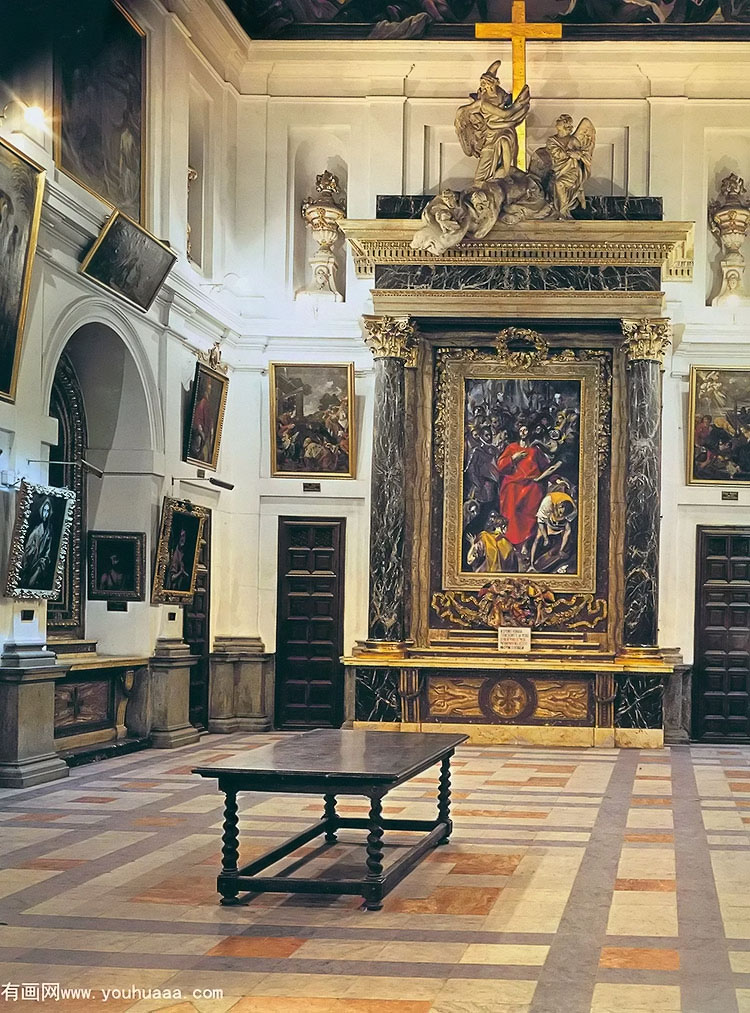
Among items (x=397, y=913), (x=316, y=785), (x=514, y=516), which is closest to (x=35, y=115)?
(x=316, y=785)

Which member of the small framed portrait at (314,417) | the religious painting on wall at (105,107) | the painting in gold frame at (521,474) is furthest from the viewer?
the small framed portrait at (314,417)

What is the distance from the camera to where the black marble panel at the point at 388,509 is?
17469 millimetres

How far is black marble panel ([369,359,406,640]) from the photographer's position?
1747cm

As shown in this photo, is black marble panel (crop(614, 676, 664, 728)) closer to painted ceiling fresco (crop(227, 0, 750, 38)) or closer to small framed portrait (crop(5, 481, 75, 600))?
small framed portrait (crop(5, 481, 75, 600))

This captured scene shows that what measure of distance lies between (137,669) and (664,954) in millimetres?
9512

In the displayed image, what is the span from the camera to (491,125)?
17.4 meters

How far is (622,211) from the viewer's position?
17.4 m

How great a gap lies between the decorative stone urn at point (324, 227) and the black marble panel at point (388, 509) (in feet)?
5.84

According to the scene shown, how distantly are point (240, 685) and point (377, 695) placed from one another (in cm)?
201

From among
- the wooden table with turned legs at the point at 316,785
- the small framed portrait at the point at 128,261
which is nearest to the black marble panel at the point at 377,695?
the small framed portrait at the point at 128,261

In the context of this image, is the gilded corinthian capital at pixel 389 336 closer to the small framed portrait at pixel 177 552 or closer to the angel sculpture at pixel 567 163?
the angel sculpture at pixel 567 163

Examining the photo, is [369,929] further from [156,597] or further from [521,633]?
[521,633]

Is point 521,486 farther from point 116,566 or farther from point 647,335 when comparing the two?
point 116,566

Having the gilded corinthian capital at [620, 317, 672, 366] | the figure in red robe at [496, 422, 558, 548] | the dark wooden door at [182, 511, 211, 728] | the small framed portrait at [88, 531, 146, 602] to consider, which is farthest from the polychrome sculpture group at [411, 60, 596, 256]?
the small framed portrait at [88, 531, 146, 602]
